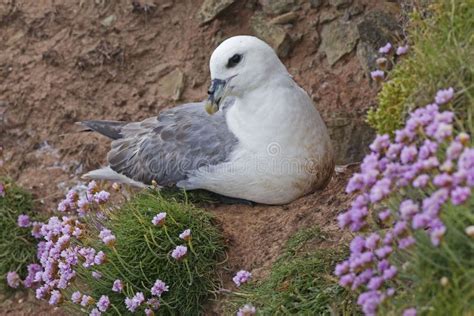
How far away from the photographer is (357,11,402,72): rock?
4780 mm

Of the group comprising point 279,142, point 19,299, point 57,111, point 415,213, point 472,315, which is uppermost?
point 415,213

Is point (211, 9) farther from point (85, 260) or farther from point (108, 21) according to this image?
point (85, 260)

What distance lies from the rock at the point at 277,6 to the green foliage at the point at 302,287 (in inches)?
84.8

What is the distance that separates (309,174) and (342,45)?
1.45 metres

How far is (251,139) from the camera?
4145mm

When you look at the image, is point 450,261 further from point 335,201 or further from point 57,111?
point 57,111

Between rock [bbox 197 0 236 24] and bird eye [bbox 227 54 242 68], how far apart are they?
1.64 meters

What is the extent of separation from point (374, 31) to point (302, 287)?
197 cm

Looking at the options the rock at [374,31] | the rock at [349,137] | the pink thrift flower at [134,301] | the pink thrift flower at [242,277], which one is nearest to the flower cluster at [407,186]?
the pink thrift flower at [242,277]

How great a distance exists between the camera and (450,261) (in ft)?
7.94

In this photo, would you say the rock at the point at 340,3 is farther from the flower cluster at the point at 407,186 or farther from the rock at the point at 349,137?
the flower cluster at the point at 407,186

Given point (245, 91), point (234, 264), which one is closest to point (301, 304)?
point (234, 264)

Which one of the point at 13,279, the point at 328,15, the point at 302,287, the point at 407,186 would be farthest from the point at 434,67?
the point at 13,279

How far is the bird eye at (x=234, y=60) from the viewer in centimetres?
405
